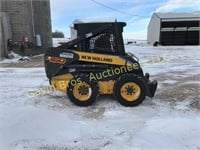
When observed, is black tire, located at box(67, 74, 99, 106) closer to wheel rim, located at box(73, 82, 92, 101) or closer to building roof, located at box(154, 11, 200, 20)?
wheel rim, located at box(73, 82, 92, 101)

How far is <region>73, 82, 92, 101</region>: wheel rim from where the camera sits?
616 cm

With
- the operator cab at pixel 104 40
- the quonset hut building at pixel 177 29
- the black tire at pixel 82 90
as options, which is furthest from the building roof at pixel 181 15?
the black tire at pixel 82 90

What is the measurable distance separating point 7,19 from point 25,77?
26.9 ft

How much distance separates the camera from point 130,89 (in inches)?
240

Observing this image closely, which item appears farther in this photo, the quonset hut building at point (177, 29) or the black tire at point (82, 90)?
the quonset hut building at point (177, 29)

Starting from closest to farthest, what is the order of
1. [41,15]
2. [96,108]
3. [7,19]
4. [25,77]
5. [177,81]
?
[96,108], [177,81], [25,77], [7,19], [41,15]

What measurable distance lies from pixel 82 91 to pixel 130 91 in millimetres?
921

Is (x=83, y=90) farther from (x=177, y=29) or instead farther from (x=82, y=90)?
(x=177, y=29)

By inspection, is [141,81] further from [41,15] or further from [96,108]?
[41,15]

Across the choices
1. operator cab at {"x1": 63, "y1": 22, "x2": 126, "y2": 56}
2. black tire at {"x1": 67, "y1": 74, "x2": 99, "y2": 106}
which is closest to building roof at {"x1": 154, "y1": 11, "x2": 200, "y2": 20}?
operator cab at {"x1": 63, "y1": 22, "x2": 126, "y2": 56}

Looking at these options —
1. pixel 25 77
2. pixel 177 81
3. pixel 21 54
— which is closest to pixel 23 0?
pixel 21 54

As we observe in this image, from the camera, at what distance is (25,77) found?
9.68 metres

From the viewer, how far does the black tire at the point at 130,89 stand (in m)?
6.06

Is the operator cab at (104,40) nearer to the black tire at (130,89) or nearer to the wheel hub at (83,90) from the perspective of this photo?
the black tire at (130,89)
